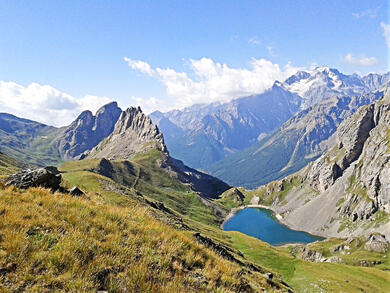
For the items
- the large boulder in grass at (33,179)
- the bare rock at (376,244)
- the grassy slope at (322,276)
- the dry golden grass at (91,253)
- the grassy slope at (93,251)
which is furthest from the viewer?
the bare rock at (376,244)

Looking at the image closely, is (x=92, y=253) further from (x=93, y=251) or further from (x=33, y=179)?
(x=33, y=179)

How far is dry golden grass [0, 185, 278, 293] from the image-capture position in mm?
9398

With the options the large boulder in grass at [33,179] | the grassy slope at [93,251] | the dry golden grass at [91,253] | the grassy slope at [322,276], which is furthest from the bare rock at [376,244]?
the large boulder in grass at [33,179]

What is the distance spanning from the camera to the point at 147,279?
34.3 feet

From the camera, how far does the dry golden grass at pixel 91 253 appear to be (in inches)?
370

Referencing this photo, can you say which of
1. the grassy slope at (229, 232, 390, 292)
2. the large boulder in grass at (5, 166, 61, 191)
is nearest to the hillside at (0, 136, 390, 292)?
the large boulder in grass at (5, 166, 61, 191)

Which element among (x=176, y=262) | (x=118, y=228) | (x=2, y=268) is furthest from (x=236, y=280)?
(x=2, y=268)

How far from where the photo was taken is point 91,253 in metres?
11.1

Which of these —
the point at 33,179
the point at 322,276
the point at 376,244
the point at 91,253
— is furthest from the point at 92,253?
the point at 376,244

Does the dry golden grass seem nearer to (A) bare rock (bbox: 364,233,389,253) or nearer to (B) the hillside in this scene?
(B) the hillside

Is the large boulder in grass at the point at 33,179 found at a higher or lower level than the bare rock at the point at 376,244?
higher

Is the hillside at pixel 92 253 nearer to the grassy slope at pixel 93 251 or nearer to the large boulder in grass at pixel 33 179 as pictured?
the grassy slope at pixel 93 251

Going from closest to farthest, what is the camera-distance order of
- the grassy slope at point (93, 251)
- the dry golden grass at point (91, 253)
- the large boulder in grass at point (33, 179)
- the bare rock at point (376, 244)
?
the dry golden grass at point (91, 253)
the grassy slope at point (93, 251)
the large boulder in grass at point (33, 179)
the bare rock at point (376, 244)

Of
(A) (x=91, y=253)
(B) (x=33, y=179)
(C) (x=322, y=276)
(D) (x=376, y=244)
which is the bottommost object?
(D) (x=376, y=244)
